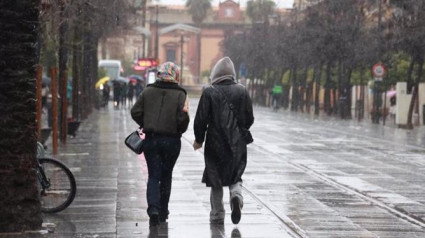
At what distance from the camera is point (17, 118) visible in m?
11.7

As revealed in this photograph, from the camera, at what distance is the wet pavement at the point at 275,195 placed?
12344 millimetres

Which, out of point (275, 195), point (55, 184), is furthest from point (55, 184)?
point (275, 195)

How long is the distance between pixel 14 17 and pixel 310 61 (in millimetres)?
60530

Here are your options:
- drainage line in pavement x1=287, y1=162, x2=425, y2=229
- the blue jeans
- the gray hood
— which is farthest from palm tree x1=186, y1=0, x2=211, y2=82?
the blue jeans

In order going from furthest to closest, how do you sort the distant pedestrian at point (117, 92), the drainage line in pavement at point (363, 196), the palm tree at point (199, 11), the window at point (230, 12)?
the window at point (230, 12) < the palm tree at point (199, 11) < the distant pedestrian at point (117, 92) < the drainage line in pavement at point (363, 196)

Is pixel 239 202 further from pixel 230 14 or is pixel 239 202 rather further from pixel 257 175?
pixel 230 14

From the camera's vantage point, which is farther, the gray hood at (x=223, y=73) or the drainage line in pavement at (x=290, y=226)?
the gray hood at (x=223, y=73)

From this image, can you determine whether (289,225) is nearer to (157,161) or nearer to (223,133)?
(223,133)

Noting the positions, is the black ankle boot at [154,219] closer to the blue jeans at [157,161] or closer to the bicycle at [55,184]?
the blue jeans at [157,161]

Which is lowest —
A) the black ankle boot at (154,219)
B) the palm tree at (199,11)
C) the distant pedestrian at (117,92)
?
the distant pedestrian at (117,92)

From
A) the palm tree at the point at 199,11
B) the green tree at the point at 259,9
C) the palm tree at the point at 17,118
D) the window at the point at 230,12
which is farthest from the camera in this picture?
the window at the point at 230,12

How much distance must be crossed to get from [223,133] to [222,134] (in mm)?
22

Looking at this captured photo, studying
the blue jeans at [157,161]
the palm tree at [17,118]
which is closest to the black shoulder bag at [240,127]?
the blue jeans at [157,161]

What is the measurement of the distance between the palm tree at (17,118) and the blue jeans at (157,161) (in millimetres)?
1348
